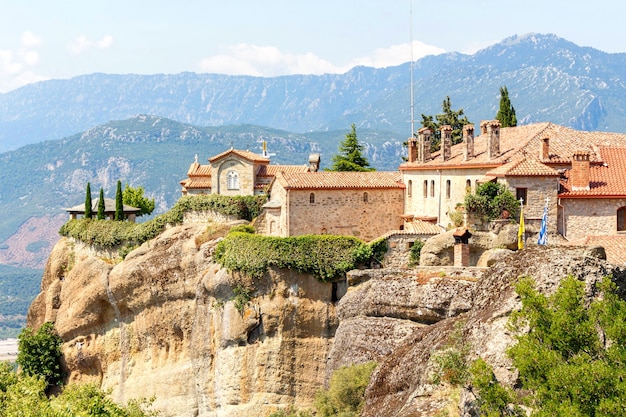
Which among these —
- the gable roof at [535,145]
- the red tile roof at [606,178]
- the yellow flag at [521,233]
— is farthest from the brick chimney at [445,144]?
the yellow flag at [521,233]

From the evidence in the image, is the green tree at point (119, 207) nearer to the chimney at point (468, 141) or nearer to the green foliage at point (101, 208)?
the green foliage at point (101, 208)

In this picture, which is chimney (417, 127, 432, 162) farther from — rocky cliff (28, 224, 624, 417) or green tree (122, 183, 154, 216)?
green tree (122, 183, 154, 216)

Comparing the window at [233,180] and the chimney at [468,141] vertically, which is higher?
the chimney at [468,141]

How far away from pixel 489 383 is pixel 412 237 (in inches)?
1207

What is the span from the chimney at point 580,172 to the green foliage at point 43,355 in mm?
38476

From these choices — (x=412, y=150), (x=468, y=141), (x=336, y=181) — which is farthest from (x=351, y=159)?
(x=468, y=141)

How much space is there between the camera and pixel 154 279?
205 ft

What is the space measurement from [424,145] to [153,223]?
1949 cm

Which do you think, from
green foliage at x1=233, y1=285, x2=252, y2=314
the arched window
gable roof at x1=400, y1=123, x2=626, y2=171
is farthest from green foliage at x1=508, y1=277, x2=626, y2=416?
green foliage at x1=233, y1=285, x2=252, y2=314

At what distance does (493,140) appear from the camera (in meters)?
52.1

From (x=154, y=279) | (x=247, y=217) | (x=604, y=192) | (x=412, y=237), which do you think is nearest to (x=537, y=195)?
(x=604, y=192)

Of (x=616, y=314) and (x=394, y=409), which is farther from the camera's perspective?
(x=394, y=409)

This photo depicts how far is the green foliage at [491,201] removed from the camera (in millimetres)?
48375

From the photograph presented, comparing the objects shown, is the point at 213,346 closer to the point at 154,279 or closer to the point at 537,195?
the point at 154,279
